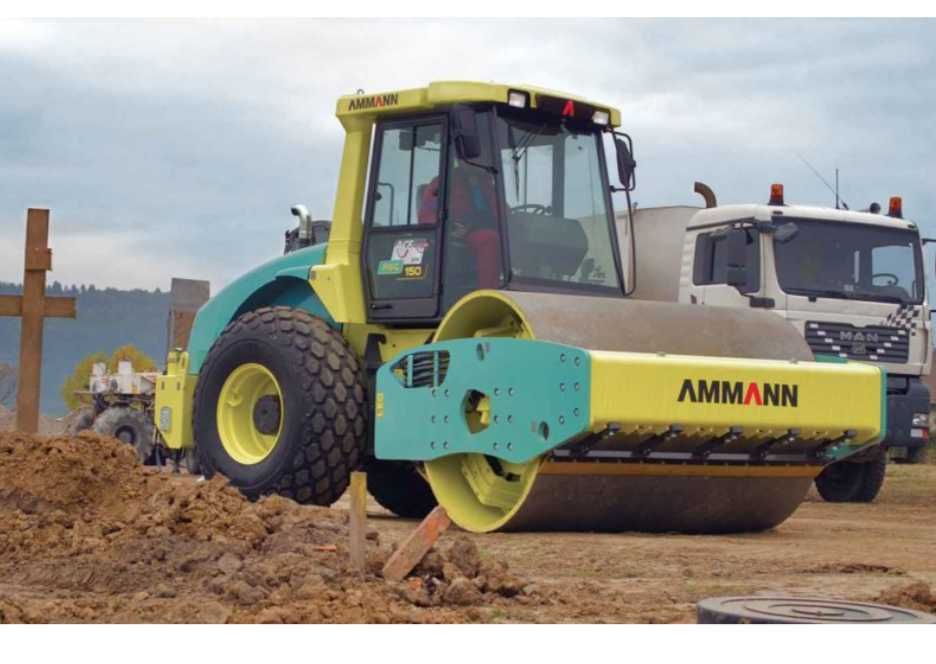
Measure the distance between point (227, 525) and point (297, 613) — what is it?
195 centimetres

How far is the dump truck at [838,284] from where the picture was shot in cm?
1533

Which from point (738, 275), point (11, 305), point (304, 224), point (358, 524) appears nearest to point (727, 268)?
point (738, 275)

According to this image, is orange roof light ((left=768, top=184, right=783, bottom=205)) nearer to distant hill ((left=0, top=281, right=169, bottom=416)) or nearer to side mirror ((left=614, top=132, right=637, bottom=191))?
side mirror ((left=614, top=132, right=637, bottom=191))

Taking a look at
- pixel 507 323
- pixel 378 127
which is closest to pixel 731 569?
pixel 507 323

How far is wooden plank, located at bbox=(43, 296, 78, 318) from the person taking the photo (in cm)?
1183

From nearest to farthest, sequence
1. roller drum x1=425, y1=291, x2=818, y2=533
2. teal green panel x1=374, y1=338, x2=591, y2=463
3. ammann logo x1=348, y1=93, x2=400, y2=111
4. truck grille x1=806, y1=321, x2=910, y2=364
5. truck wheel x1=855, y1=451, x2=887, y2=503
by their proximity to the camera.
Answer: teal green panel x1=374, y1=338, x2=591, y2=463, roller drum x1=425, y1=291, x2=818, y2=533, ammann logo x1=348, y1=93, x2=400, y2=111, truck grille x1=806, y1=321, x2=910, y2=364, truck wheel x1=855, y1=451, x2=887, y2=503

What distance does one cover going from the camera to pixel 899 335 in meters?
15.9

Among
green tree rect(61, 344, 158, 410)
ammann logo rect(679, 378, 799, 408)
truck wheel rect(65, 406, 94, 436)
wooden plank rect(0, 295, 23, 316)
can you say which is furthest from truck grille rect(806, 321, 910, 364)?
green tree rect(61, 344, 158, 410)

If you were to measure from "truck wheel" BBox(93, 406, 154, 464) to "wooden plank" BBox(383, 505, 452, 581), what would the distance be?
686 inches

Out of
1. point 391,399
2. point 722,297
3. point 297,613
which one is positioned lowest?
point 297,613

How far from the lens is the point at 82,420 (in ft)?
83.6

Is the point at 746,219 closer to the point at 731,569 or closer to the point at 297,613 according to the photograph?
the point at 731,569

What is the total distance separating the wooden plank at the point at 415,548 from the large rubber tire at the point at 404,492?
16.7ft

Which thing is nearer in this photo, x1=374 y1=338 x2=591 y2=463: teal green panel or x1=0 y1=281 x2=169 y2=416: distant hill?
x1=374 y1=338 x2=591 y2=463: teal green panel
